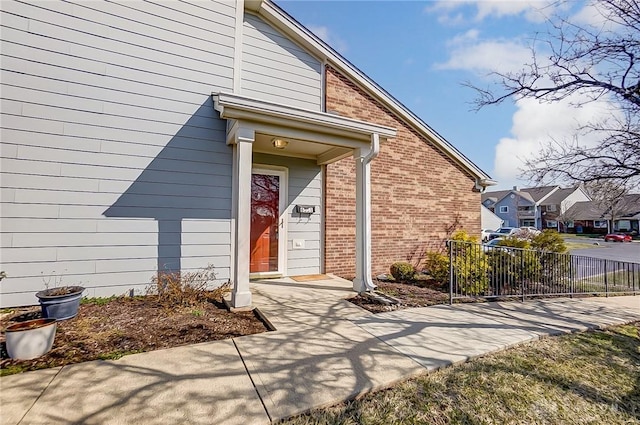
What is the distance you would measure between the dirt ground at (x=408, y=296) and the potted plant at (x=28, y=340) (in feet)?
12.2

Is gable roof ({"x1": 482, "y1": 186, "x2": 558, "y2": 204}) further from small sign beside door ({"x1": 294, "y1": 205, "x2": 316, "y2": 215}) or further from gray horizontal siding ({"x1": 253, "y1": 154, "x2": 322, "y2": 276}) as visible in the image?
small sign beside door ({"x1": 294, "y1": 205, "x2": 316, "y2": 215})

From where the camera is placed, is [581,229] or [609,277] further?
[581,229]

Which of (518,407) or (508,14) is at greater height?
(508,14)

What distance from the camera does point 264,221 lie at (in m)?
A: 6.09

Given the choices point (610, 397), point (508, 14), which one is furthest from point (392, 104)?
point (610, 397)

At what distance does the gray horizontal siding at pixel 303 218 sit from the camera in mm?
6211

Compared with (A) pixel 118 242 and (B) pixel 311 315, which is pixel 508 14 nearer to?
(B) pixel 311 315

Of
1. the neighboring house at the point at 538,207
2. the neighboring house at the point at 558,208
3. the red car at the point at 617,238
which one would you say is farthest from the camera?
the neighboring house at the point at 538,207

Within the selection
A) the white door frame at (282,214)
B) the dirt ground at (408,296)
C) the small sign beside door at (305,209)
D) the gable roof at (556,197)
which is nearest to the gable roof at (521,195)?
the gable roof at (556,197)

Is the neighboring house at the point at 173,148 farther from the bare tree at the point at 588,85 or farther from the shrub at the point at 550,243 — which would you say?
the shrub at the point at 550,243

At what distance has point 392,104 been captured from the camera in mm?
7523

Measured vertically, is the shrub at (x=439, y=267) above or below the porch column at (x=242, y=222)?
below

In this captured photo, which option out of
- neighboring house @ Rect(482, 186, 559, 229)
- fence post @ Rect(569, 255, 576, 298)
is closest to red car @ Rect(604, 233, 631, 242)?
neighboring house @ Rect(482, 186, 559, 229)

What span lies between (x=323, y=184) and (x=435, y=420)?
501 centimetres
